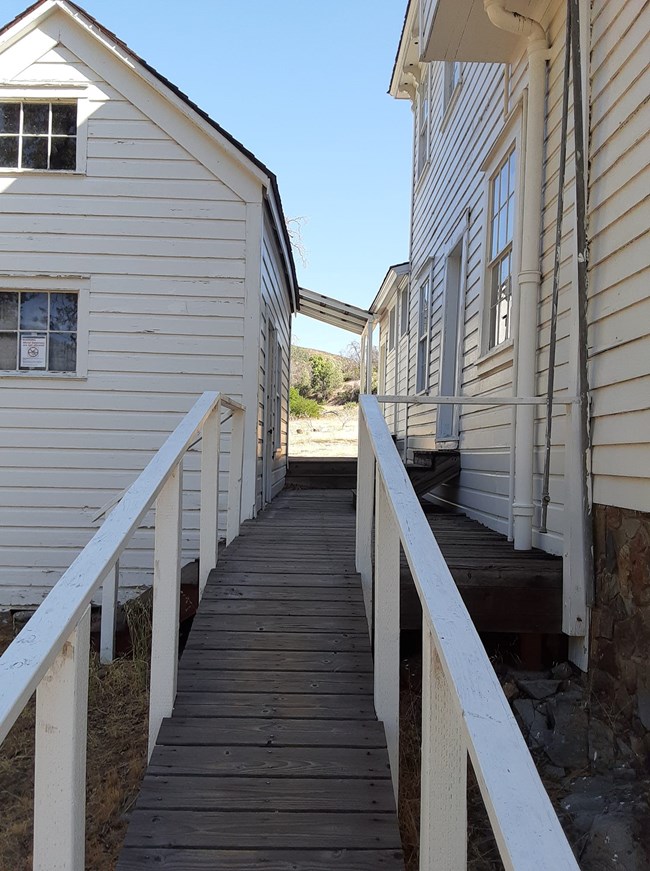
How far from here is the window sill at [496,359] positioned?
523cm

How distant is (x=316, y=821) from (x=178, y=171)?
5.91 metres

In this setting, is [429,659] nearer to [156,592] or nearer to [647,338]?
[156,592]

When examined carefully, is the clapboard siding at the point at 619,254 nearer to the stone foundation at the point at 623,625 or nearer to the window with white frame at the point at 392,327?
the stone foundation at the point at 623,625

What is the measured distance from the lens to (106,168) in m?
6.69

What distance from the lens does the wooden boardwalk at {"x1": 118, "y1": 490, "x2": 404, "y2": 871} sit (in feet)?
7.39

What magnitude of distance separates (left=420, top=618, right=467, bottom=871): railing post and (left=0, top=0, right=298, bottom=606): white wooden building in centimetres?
493

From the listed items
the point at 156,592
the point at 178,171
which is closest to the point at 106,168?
the point at 178,171

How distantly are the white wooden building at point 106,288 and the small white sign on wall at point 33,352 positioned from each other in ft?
0.04

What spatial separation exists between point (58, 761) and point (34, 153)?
6612mm

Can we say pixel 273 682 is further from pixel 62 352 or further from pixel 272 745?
pixel 62 352

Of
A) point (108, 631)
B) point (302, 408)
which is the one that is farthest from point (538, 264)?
point (302, 408)

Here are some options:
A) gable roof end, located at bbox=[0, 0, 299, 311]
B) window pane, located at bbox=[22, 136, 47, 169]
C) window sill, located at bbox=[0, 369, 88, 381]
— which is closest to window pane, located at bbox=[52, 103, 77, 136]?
window pane, located at bbox=[22, 136, 47, 169]

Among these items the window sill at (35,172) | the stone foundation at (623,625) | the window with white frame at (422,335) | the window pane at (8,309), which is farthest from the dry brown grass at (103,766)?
the window with white frame at (422,335)

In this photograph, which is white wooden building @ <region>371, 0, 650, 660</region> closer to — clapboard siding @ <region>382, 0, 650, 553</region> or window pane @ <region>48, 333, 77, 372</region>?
clapboard siding @ <region>382, 0, 650, 553</region>
